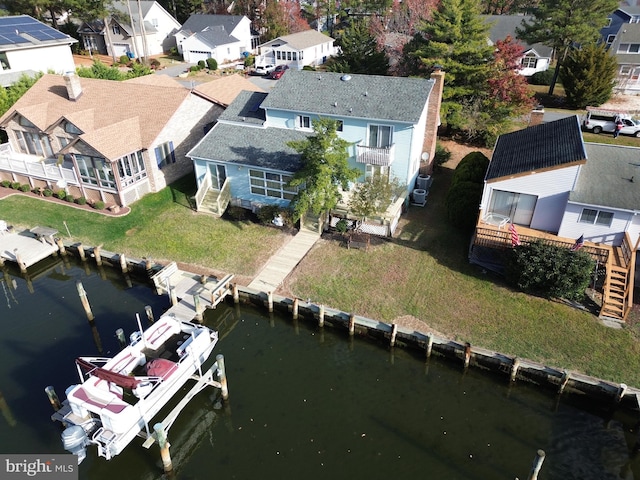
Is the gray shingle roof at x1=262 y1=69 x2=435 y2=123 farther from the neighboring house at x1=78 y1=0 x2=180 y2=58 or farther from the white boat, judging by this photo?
the neighboring house at x1=78 y1=0 x2=180 y2=58

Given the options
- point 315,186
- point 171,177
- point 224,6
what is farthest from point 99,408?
point 224,6

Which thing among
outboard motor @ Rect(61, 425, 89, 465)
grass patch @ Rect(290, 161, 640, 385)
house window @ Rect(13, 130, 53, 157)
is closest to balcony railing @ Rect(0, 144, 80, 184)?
house window @ Rect(13, 130, 53, 157)

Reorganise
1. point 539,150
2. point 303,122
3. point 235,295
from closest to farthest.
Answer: point 235,295
point 539,150
point 303,122

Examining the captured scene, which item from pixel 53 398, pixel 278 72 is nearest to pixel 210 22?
pixel 278 72

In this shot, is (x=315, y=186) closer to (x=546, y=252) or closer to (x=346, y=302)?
(x=346, y=302)

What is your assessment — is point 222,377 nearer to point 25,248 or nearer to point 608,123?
point 25,248
